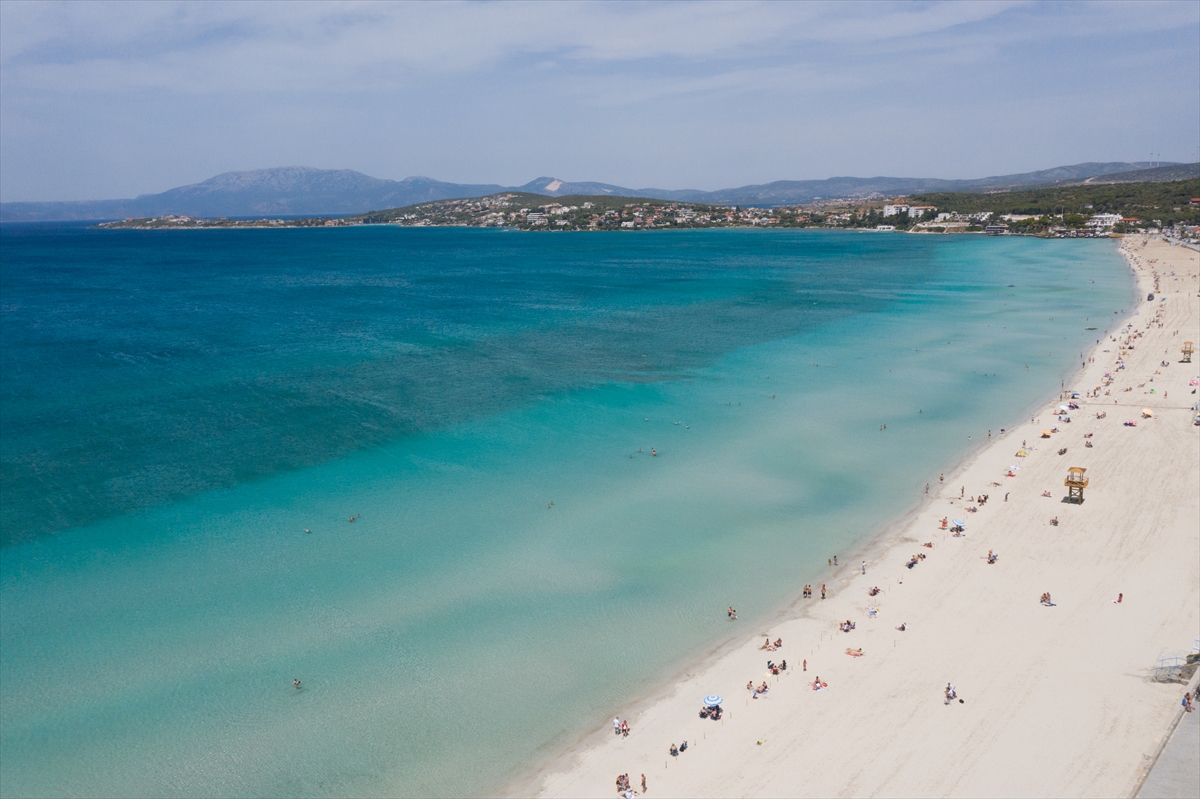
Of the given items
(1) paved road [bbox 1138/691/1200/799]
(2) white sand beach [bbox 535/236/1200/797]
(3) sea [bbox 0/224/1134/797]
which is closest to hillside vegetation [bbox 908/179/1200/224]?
(3) sea [bbox 0/224/1134/797]

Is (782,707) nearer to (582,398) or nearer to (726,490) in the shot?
(726,490)

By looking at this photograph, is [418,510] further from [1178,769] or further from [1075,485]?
[1075,485]

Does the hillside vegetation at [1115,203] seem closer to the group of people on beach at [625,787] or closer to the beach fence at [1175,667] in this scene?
the beach fence at [1175,667]

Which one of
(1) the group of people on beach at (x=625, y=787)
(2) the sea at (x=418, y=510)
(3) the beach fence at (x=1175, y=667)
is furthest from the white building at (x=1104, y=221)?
(1) the group of people on beach at (x=625, y=787)

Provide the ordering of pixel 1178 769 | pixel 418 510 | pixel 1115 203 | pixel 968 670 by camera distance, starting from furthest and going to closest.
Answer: pixel 1115 203
pixel 418 510
pixel 968 670
pixel 1178 769

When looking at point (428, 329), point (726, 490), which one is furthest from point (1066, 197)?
point (726, 490)

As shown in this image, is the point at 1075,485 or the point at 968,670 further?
the point at 1075,485

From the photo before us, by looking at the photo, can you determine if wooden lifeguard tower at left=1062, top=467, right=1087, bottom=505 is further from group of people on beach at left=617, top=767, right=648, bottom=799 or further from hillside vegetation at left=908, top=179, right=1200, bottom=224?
hillside vegetation at left=908, top=179, right=1200, bottom=224

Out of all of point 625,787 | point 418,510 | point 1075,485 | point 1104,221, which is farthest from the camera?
point 1104,221

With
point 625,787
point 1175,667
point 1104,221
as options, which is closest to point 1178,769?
point 1175,667
